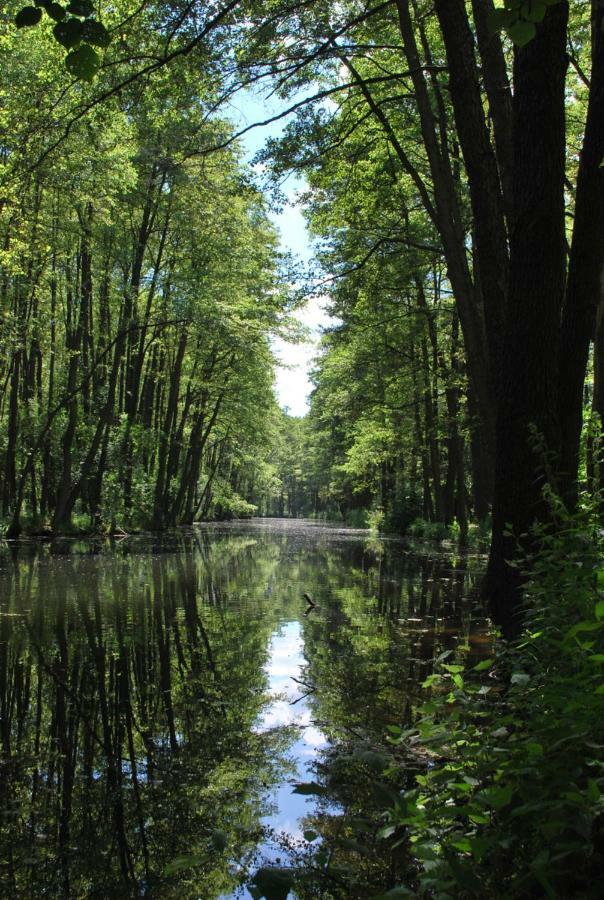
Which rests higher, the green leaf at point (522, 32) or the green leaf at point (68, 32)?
the green leaf at point (68, 32)

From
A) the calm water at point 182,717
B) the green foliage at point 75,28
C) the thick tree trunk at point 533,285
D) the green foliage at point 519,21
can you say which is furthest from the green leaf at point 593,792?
the green foliage at point 75,28

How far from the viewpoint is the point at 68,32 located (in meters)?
2.63

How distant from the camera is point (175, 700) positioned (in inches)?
198

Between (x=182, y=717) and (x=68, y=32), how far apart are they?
4.19m

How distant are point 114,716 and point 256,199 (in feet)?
25.0

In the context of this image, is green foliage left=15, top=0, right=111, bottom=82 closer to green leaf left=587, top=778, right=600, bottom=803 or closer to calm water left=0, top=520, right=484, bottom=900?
calm water left=0, top=520, right=484, bottom=900

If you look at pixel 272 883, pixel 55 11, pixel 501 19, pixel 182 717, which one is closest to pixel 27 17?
pixel 55 11

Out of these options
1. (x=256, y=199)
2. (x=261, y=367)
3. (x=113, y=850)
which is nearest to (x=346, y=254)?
(x=256, y=199)

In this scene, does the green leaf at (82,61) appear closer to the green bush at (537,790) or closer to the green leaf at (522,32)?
the green leaf at (522,32)

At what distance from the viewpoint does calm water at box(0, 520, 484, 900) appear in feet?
9.66

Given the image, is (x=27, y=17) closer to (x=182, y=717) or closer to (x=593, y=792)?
(x=593, y=792)

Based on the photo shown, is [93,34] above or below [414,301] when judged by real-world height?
below

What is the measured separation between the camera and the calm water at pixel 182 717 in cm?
295

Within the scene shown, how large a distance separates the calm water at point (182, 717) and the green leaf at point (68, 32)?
2.99 metres
